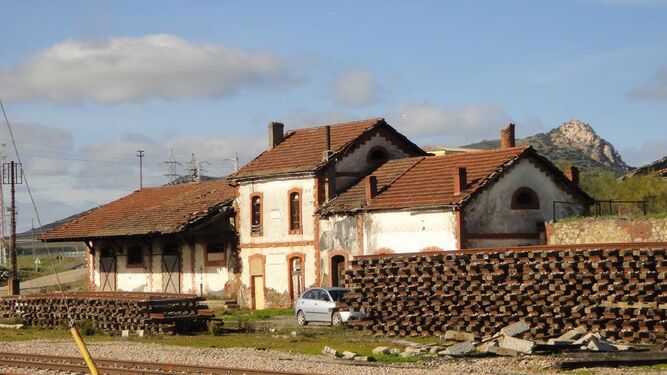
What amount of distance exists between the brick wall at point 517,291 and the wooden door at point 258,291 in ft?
47.3

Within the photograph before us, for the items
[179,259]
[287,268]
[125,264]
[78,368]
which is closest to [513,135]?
[287,268]

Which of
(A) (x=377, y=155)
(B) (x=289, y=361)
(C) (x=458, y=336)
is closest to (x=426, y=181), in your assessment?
(A) (x=377, y=155)

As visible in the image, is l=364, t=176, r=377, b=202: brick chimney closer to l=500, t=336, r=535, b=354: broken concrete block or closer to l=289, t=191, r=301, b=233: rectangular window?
l=289, t=191, r=301, b=233: rectangular window

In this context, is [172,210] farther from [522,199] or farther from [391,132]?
[522,199]

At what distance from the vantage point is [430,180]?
42.9 m

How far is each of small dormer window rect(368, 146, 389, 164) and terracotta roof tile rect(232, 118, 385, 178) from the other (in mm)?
1136

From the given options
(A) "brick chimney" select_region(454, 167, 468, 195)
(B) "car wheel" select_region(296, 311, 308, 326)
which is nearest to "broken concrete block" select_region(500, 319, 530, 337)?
(B) "car wheel" select_region(296, 311, 308, 326)

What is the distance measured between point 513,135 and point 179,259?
665 inches

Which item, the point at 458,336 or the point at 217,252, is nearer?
the point at 458,336

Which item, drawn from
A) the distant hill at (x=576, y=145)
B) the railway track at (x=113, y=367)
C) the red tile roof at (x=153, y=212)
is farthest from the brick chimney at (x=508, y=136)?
the distant hill at (x=576, y=145)

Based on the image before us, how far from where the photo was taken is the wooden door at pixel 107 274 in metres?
55.9

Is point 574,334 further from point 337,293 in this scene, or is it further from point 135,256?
point 135,256

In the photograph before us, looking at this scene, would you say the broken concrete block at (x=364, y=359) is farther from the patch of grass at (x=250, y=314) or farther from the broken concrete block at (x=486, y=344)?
the patch of grass at (x=250, y=314)

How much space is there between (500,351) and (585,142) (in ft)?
492
